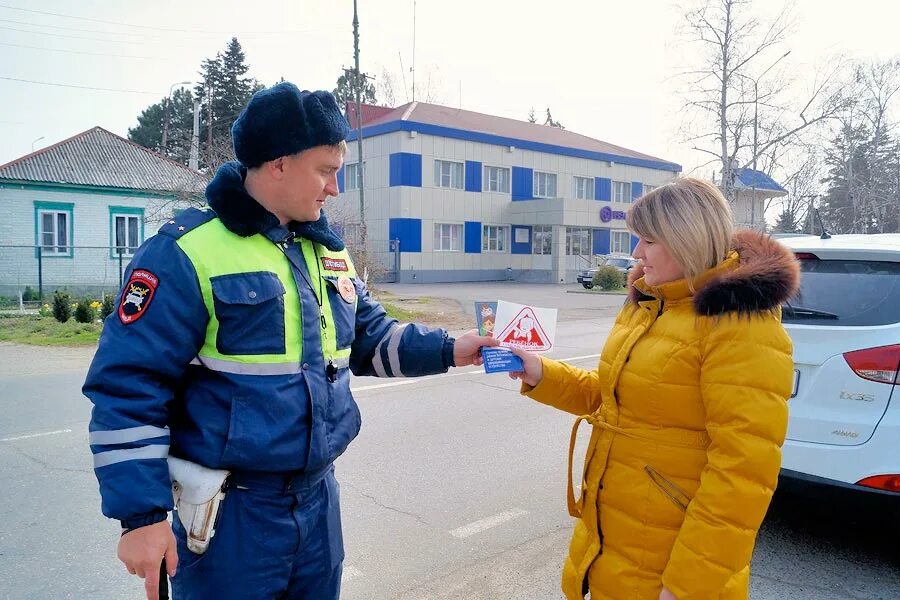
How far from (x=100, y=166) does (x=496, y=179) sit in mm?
20256

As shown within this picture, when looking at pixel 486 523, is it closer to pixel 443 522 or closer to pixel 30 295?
pixel 443 522

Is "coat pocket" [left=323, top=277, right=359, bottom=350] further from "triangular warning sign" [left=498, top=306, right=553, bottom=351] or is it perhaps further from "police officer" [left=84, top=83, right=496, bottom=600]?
"triangular warning sign" [left=498, top=306, right=553, bottom=351]

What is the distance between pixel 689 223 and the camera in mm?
2131

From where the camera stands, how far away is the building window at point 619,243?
132 feet

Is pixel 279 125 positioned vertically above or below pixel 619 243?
below

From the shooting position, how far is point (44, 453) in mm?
5629

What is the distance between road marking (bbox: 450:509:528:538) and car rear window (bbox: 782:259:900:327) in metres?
2.08

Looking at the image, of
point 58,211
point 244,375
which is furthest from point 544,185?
point 244,375

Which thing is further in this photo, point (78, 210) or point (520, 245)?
point (520, 245)

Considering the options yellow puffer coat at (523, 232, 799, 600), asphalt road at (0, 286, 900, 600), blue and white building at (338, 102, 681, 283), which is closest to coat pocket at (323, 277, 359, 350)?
yellow puffer coat at (523, 232, 799, 600)

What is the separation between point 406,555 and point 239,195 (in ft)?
8.61

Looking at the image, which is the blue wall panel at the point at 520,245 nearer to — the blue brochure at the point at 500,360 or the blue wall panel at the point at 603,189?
the blue wall panel at the point at 603,189

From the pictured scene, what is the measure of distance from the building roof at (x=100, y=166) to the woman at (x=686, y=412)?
20.0 metres

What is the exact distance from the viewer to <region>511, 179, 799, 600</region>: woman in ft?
6.20
